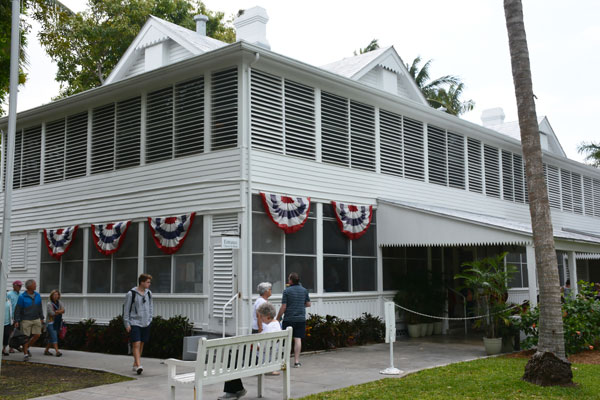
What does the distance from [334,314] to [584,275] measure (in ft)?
60.3

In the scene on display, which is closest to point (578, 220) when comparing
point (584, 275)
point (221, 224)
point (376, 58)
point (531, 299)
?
point (584, 275)

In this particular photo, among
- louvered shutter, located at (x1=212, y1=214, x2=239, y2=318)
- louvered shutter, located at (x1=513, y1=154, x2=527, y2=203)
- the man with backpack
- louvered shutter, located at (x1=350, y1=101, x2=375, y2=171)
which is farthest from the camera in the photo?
louvered shutter, located at (x1=513, y1=154, x2=527, y2=203)

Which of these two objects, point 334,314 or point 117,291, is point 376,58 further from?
point 117,291

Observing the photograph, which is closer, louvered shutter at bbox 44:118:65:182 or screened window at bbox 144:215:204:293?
screened window at bbox 144:215:204:293

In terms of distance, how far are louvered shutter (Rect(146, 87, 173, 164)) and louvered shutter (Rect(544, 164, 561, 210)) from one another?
52.9 ft

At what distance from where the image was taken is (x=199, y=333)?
44.2 feet

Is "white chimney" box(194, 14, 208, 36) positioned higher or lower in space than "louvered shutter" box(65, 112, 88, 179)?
higher

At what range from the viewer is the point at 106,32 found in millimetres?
30422

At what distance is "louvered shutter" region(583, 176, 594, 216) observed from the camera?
28.1 m

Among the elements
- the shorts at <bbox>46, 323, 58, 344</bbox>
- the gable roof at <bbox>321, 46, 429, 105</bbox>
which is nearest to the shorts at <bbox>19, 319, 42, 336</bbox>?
the shorts at <bbox>46, 323, 58, 344</bbox>

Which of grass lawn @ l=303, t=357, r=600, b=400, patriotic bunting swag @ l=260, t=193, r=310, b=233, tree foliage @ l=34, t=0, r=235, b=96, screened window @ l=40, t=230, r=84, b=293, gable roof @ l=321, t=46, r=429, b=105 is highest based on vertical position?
tree foliage @ l=34, t=0, r=235, b=96

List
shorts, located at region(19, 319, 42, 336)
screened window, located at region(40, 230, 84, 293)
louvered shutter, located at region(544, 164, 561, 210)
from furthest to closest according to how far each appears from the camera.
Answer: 1. louvered shutter, located at region(544, 164, 561, 210)
2. screened window, located at region(40, 230, 84, 293)
3. shorts, located at region(19, 319, 42, 336)

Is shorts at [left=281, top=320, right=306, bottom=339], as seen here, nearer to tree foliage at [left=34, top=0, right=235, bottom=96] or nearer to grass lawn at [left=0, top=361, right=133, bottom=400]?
grass lawn at [left=0, top=361, right=133, bottom=400]

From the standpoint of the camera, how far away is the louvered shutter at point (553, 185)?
25.1 metres
